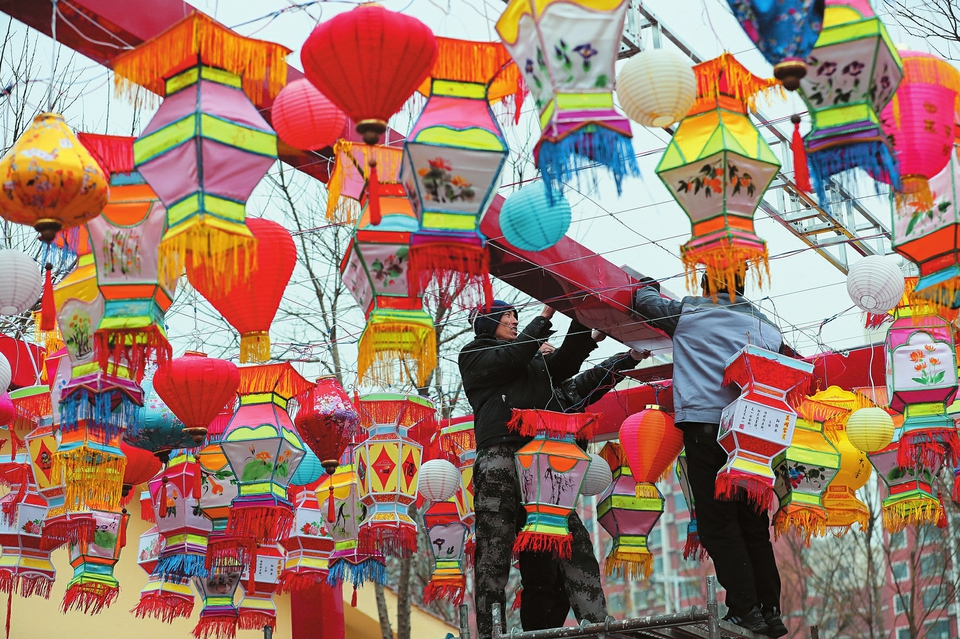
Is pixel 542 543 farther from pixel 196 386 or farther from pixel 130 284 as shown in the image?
pixel 130 284

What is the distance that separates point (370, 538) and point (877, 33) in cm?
433

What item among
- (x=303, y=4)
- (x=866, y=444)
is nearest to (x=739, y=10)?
(x=303, y=4)

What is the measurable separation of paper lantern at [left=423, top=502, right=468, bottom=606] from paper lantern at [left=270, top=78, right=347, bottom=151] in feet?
10.3

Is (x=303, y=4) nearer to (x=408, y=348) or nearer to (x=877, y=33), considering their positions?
(x=408, y=348)

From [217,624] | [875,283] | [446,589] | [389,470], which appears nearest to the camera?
[875,283]

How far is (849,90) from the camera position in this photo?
4.58m

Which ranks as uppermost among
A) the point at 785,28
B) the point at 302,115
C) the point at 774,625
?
the point at 302,115

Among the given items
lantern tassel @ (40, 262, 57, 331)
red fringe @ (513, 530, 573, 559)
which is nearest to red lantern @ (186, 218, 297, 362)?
lantern tassel @ (40, 262, 57, 331)

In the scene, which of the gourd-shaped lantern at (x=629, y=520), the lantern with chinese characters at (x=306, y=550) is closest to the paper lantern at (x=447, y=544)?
the lantern with chinese characters at (x=306, y=550)

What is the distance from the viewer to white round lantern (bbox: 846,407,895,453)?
7324 millimetres

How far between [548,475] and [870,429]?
2053 mm

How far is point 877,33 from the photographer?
14.8 ft

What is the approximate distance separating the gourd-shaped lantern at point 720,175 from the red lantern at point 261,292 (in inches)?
73.7

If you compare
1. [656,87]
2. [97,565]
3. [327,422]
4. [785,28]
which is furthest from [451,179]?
[97,565]
